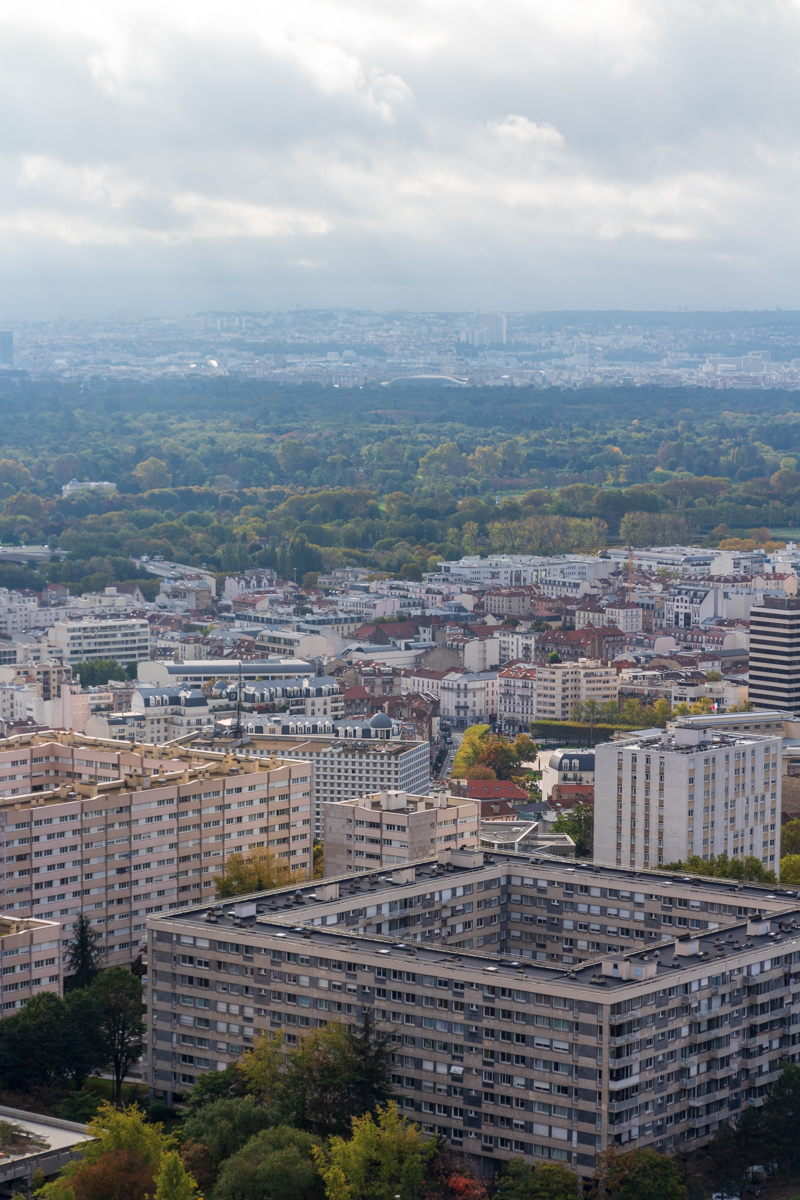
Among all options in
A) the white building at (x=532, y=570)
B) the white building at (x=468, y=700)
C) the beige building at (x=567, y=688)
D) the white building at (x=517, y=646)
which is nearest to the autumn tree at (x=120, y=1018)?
the beige building at (x=567, y=688)

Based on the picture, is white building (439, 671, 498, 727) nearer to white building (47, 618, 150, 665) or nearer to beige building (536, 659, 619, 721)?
beige building (536, 659, 619, 721)

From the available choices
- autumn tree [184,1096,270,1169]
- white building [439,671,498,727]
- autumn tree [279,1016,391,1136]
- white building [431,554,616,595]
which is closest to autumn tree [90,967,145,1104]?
autumn tree [184,1096,270,1169]

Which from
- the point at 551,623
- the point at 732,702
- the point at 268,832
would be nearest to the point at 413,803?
the point at 268,832

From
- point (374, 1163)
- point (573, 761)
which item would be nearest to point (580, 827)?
point (573, 761)

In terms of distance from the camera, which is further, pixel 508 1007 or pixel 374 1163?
pixel 508 1007

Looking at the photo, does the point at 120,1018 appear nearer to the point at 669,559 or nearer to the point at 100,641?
the point at 100,641

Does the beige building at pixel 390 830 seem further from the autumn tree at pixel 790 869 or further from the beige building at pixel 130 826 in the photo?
the autumn tree at pixel 790 869
